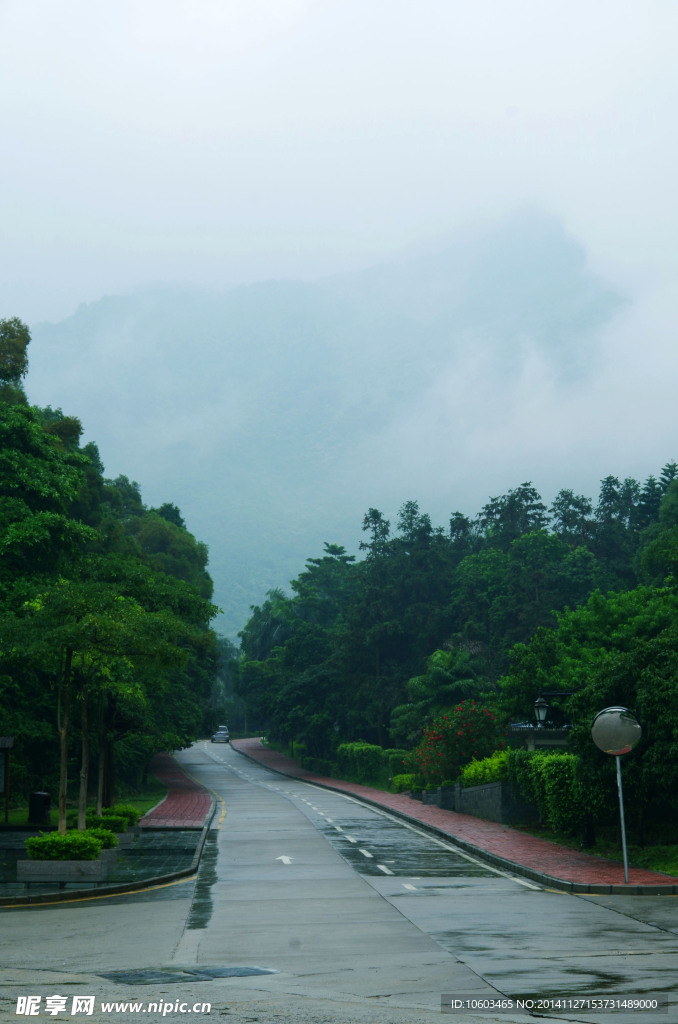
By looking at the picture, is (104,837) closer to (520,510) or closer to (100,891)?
(100,891)

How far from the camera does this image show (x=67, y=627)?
22328mm

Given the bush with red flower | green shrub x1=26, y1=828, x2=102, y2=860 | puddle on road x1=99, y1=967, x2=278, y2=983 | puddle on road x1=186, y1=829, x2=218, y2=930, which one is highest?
the bush with red flower

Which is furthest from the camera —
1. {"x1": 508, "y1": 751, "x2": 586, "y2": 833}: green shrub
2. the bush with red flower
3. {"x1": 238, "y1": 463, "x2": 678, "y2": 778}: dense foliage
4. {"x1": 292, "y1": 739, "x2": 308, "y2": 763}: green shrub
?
{"x1": 292, "y1": 739, "x2": 308, "y2": 763}: green shrub

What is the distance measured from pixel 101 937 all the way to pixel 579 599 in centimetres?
7115

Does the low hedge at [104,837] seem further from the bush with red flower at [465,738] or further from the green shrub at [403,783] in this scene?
the green shrub at [403,783]

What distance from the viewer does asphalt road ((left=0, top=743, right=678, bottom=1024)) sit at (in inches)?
367

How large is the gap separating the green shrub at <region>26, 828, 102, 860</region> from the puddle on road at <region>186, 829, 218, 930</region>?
7.04 feet

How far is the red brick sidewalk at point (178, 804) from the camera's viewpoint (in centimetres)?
3628

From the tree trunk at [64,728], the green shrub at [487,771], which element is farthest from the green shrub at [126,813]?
the green shrub at [487,771]

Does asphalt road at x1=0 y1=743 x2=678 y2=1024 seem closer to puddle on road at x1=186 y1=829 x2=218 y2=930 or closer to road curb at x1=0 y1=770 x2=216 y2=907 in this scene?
puddle on road at x1=186 y1=829 x2=218 y2=930

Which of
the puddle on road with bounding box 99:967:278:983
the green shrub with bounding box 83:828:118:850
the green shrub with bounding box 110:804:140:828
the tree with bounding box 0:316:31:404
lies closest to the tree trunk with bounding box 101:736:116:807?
the green shrub with bounding box 110:804:140:828

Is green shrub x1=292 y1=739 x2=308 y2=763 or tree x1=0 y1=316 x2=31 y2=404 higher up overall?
tree x1=0 y1=316 x2=31 y2=404

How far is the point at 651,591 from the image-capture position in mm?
45062

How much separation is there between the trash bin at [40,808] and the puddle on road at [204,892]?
8132 millimetres
